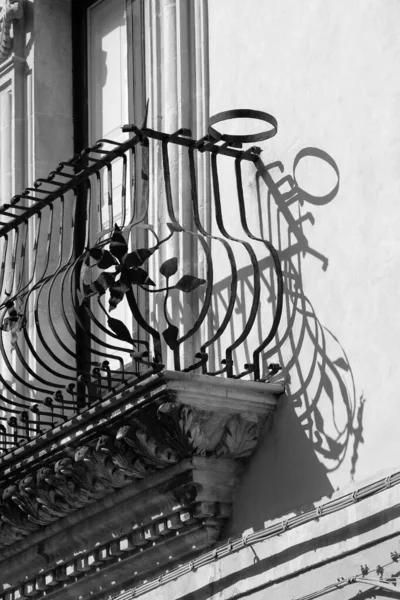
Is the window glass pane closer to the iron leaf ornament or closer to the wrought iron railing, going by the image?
the wrought iron railing

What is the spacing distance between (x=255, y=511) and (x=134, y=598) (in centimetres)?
78

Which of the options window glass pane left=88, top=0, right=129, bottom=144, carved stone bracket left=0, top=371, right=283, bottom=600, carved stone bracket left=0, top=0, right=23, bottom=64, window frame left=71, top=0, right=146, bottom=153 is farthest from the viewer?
carved stone bracket left=0, top=0, right=23, bottom=64

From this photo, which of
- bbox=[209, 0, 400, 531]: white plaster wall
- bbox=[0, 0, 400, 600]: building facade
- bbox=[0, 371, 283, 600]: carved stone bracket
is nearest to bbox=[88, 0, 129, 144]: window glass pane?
bbox=[0, 0, 400, 600]: building facade

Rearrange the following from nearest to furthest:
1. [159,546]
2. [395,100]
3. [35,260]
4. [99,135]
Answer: [395,100]
[159,546]
[35,260]
[99,135]

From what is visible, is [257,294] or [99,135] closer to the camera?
[257,294]

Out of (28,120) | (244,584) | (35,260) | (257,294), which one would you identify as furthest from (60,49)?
(244,584)

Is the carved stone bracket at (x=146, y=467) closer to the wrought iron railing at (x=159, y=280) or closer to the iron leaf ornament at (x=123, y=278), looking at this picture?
the wrought iron railing at (x=159, y=280)

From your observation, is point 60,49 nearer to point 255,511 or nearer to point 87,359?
point 87,359

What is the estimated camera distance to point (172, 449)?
8273 millimetres

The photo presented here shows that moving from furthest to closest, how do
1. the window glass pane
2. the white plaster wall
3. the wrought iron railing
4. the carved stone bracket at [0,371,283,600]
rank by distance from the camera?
the window glass pane
the wrought iron railing
the carved stone bracket at [0,371,283,600]
the white plaster wall

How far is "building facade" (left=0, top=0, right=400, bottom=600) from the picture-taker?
7922 mm

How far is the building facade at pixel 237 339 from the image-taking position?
26.0 feet

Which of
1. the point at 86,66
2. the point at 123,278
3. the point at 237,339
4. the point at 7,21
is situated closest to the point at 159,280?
the point at 237,339

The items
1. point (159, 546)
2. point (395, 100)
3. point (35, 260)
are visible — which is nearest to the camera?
point (395, 100)
